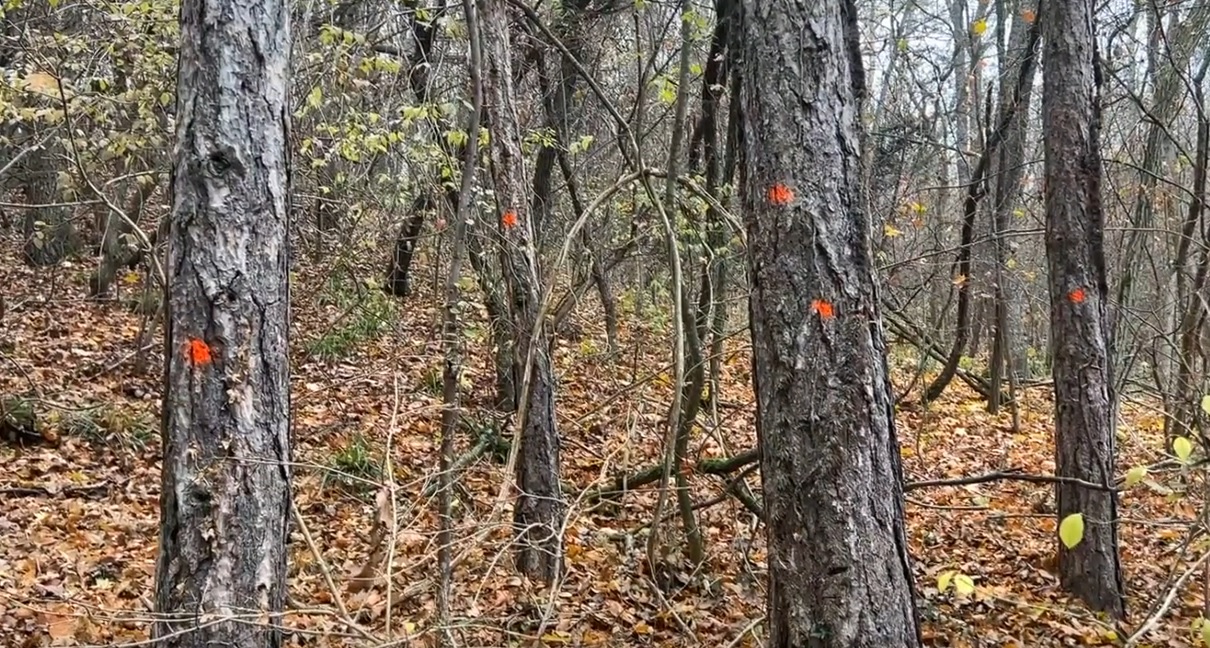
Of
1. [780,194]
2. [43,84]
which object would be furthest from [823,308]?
[43,84]

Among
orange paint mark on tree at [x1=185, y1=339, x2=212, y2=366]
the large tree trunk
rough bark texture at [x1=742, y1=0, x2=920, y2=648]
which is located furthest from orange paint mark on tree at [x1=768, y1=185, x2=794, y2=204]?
the large tree trunk

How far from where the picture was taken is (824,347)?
9.48ft

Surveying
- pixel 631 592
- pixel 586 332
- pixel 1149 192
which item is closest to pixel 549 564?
pixel 631 592

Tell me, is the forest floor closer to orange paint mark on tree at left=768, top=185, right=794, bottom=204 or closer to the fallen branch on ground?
the fallen branch on ground

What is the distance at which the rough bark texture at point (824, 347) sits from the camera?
2.89 m

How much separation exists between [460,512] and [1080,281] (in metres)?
4.31

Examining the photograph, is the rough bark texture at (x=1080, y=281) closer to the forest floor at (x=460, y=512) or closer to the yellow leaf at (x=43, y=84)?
the forest floor at (x=460, y=512)

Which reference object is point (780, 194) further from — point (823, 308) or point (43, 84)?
point (43, 84)

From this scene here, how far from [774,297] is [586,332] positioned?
8.50 metres

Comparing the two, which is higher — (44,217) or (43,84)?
(43,84)

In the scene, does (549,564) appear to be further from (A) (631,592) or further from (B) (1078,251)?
(B) (1078,251)

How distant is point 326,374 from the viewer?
374 inches

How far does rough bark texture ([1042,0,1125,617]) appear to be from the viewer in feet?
19.2

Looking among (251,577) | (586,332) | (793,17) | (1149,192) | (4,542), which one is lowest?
(4,542)
